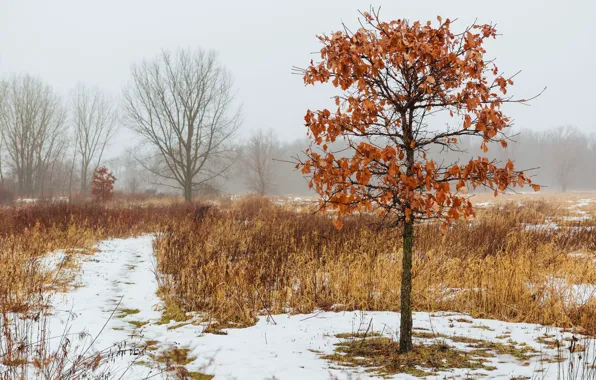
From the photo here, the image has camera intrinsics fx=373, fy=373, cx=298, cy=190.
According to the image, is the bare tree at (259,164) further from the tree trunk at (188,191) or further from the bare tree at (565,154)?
the bare tree at (565,154)

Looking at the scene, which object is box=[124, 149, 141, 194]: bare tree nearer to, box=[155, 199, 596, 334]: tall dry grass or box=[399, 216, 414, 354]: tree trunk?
box=[155, 199, 596, 334]: tall dry grass

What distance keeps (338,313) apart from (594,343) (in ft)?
8.62

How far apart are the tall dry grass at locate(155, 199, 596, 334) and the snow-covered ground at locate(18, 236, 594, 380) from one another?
1.15 feet

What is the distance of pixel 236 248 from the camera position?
26.0 ft

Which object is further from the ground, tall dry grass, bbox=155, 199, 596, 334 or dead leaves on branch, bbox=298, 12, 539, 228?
dead leaves on branch, bbox=298, 12, 539, 228

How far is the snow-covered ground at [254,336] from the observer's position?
10.3ft

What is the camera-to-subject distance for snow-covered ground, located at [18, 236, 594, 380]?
10.3 ft

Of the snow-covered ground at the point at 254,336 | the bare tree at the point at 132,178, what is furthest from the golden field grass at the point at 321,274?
the bare tree at the point at 132,178

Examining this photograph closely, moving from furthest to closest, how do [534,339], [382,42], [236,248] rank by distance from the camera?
[236,248] → [534,339] → [382,42]

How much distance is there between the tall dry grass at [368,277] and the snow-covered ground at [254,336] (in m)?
0.35

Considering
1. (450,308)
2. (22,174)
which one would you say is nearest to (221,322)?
(450,308)

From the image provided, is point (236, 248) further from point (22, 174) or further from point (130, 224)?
point (22, 174)

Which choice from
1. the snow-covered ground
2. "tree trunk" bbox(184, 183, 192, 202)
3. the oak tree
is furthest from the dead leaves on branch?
"tree trunk" bbox(184, 183, 192, 202)

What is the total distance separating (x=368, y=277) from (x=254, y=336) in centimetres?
214
